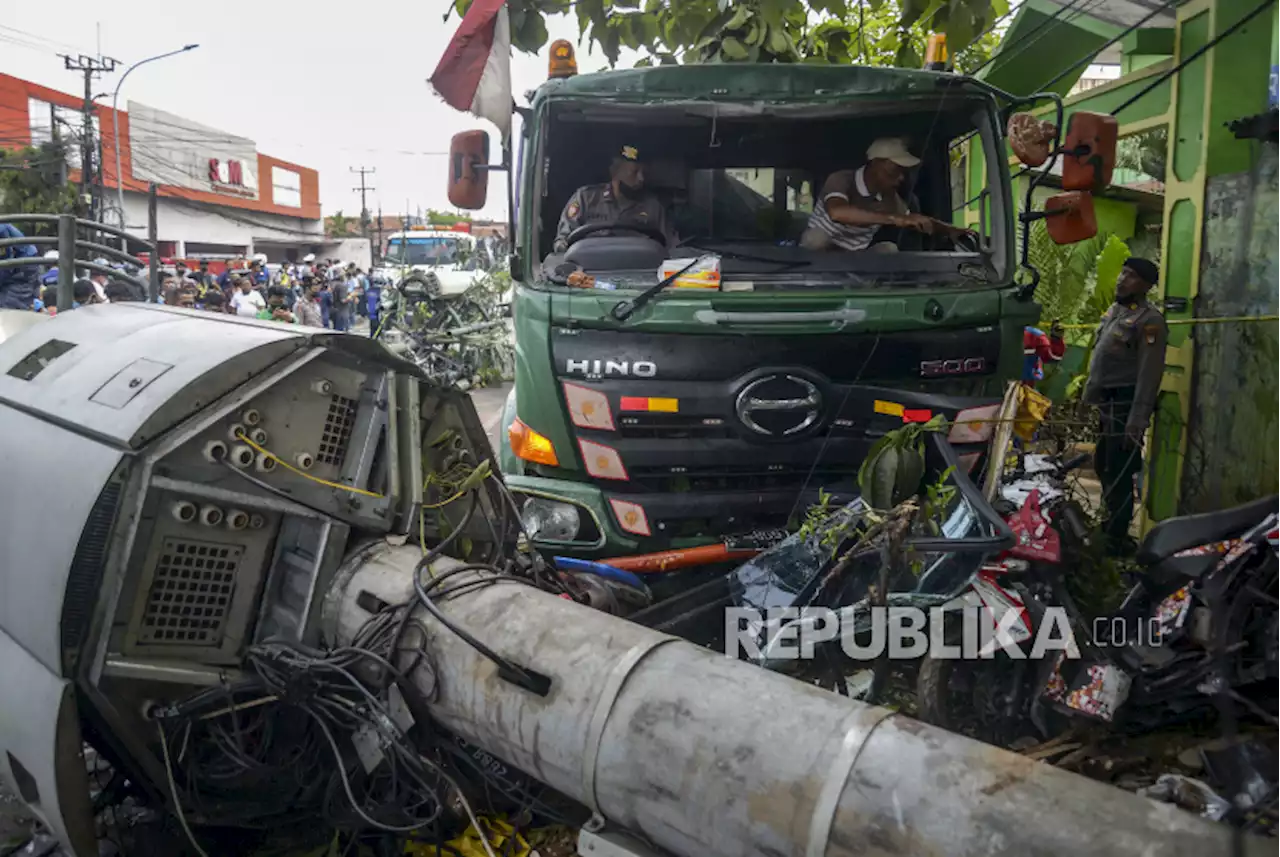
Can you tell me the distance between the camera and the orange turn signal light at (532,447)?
3.94m

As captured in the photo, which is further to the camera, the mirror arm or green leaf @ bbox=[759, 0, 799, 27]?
green leaf @ bbox=[759, 0, 799, 27]

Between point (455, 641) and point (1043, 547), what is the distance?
2.08 m

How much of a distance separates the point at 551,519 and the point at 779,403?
1.02 meters

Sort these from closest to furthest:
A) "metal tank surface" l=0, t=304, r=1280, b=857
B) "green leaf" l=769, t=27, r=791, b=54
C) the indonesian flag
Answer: "metal tank surface" l=0, t=304, r=1280, b=857, the indonesian flag, "green leaf" l=769, t=27, r=791, b=54

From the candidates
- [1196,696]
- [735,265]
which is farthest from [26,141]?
[1196,696]

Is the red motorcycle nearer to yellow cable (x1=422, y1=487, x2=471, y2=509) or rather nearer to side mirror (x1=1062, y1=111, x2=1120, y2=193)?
side mirror (x1=1062, y1=111, x2=1120, y2=193)

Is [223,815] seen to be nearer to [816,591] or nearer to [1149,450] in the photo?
[816,591]

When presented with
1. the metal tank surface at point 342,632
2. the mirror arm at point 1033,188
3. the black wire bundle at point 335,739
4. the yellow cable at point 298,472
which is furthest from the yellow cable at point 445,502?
the mirror arm at point 1033,188

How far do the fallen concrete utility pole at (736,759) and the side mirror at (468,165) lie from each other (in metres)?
2.42

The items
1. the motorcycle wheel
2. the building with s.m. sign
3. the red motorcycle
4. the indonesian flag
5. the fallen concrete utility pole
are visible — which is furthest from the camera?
the building with s.m. sign

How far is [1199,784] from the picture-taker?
2.39 meters

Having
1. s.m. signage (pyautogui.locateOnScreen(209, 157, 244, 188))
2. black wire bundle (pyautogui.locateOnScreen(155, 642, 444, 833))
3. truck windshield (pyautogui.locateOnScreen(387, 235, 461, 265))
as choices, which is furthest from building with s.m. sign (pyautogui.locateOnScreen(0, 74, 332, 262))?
black wire bundle (pyautogui.locateOnScreen(155, 642, 444, 833))

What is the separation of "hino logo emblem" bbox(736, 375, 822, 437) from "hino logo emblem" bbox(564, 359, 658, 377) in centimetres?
36

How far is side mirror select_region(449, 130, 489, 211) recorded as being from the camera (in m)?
4.32
